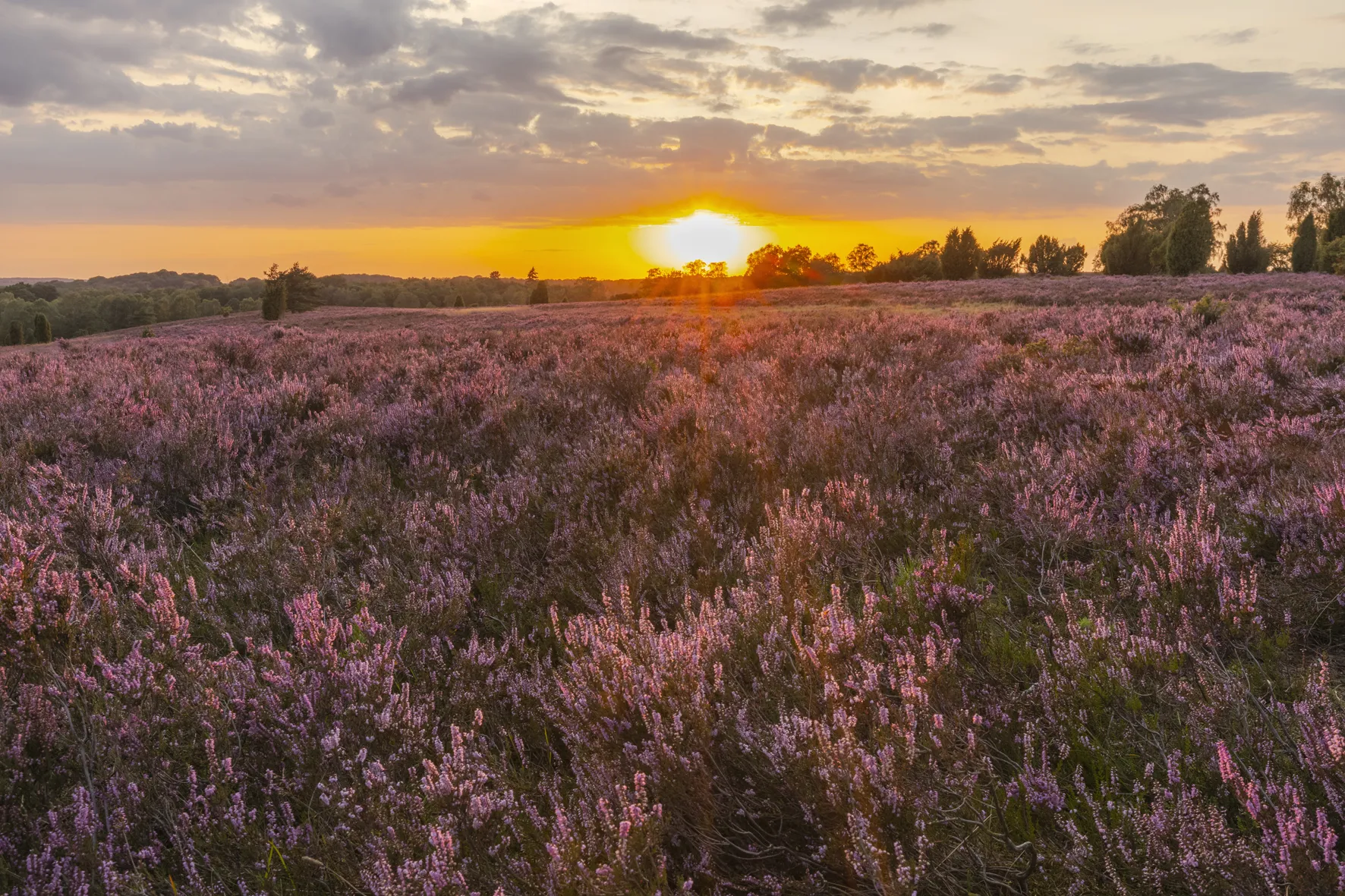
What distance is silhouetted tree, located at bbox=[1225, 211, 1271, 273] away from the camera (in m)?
51.2

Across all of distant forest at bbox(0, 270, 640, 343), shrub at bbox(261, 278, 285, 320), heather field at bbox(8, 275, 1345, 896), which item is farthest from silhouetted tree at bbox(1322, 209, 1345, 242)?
shrub at bbox(261, 278, 285, 320)

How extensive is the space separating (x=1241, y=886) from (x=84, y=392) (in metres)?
9.68

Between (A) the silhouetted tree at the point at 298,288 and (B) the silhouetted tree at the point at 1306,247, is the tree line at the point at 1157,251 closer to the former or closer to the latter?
(B) the silhouetted tree at the point at 1306,247

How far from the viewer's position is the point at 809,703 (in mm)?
1806

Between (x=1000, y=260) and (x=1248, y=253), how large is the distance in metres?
17.6

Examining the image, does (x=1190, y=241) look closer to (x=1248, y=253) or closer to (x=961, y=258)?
(x=1248, y=253)

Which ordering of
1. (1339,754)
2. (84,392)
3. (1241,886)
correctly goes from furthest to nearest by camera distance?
(84,392)
(1339,754)
(1241,886)

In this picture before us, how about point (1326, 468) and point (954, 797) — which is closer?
point (954, 797)

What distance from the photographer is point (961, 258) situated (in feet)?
200

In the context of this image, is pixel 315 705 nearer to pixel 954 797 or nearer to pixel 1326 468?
pixel 954 797

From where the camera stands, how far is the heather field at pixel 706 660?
1460 mm

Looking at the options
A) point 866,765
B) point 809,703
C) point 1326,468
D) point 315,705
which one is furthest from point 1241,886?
point 1326,468

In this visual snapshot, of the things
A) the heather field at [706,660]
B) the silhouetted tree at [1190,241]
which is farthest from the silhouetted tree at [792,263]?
the heather field at [706,660]

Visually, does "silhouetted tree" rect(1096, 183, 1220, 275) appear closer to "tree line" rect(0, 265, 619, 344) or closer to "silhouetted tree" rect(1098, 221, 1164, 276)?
"silhouetted tree" rect(1098, 221, 1164, 276)
